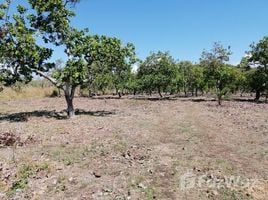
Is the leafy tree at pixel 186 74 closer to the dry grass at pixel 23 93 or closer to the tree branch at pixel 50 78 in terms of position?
the dry grass at pixel 23 93

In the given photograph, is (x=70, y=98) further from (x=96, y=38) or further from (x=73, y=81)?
(x=96, y=38)

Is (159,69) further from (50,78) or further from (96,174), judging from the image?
(96,174)

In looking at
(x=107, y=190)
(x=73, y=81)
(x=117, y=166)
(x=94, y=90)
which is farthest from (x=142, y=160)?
(x=94, y=90)

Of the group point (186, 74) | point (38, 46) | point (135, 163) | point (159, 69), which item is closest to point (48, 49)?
point (38, 46)

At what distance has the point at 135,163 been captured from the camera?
605 inches

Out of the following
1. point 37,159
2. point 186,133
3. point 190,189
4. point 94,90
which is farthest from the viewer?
point 94,90

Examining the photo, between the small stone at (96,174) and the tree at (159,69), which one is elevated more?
the tree at (159,69)

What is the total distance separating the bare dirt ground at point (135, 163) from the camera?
12.1 meters

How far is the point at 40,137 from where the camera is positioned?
2177 cm

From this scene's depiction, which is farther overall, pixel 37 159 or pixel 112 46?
pixel 112 46

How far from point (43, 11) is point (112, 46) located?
6.21 metres
